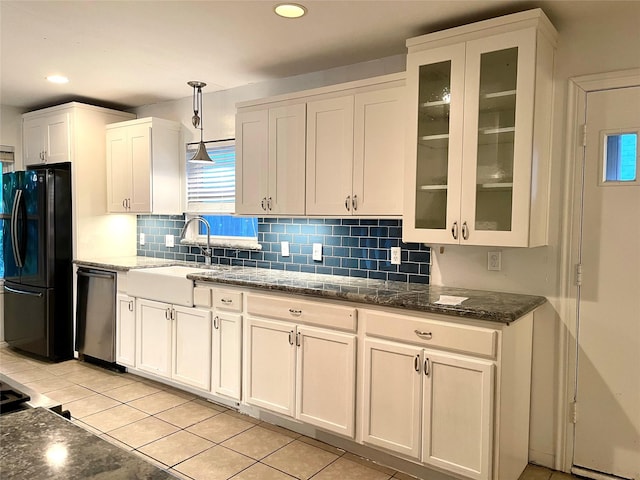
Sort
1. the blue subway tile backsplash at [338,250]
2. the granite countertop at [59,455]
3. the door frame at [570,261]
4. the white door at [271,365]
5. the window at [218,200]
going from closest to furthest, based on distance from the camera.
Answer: the granite countertop at [59,455], the door frame at [570,261], the white door at [271,365], the blue subway tile backsplash at [338,250], the window at [218,200]

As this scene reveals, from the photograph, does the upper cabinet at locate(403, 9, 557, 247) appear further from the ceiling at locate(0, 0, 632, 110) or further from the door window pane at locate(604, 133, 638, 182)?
the door window pane at locate(604, 133, 638, 182)

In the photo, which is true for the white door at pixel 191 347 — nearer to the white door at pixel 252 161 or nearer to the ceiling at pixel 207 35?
the white door at pixel 252 161

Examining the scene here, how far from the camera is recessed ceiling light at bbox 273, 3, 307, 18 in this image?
7.75 feet

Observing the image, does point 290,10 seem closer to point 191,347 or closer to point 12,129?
point 191,347

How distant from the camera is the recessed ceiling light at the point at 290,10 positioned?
236cm

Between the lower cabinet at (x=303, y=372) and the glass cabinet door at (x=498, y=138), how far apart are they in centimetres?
95

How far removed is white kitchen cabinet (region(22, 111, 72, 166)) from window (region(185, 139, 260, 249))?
45.7 inches

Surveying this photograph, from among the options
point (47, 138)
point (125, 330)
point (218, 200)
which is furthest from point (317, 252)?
point (47, 138)

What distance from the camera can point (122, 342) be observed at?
3.95 metres

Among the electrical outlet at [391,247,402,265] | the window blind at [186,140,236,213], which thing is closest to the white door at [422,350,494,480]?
the electrical outlet at [391,247,402,265]

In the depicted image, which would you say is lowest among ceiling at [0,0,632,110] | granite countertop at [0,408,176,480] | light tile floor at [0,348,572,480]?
light tile floor at [0,348,572,480]

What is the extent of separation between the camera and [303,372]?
9.17ft

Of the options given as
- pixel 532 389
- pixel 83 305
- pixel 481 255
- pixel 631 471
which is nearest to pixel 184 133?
pixel 83 305

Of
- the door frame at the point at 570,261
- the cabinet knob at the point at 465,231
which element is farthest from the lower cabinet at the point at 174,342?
the door frame at the point at 570,261
